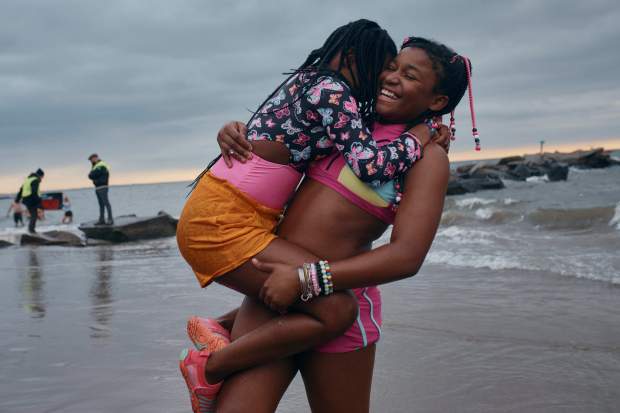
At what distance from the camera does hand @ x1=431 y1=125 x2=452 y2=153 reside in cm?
250

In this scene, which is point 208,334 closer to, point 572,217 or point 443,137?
point 443,137

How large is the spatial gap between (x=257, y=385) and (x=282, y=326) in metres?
0.23

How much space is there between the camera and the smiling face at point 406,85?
2.50m

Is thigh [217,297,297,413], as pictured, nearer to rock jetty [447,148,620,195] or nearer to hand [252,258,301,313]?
hand [252,258,301,313]

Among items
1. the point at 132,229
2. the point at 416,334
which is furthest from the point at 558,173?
the point at 416,334

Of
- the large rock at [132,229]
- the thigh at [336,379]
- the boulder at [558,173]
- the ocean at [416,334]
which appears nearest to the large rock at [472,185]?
the boulder at [558,173]

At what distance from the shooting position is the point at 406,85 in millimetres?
2490

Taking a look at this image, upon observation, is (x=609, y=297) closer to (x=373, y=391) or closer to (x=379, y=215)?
(x=373, y=391)

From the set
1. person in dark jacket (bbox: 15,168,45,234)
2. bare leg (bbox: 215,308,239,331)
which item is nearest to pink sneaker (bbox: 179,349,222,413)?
bare leg (bbox: 215,308,239,331)

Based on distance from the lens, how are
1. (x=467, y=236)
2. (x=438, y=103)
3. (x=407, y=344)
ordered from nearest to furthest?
(x=438, y=103) → (x=407, y=344) → (x=467, y=236)

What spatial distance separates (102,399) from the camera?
408cm

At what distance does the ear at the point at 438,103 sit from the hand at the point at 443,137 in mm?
92

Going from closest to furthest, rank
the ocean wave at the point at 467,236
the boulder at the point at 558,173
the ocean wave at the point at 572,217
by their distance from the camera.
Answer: the ocean wave at the point at 467,236
the ocean wave at the point at 572,217
the boulder at the point at 558,173

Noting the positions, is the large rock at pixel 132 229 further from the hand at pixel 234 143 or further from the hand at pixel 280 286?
the hand at pixel 280 286
